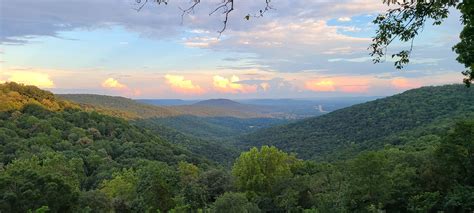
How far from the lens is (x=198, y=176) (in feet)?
134

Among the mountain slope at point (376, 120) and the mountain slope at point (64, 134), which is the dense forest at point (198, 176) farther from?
the mountain slope at point (376, 120)

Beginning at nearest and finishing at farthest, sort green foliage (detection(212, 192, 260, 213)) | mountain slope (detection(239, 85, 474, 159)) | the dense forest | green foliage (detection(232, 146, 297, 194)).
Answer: the dense forest
green foliage (detection(212, 192, 260, 213))
green foliage (detection(232, 146, 297, 194))
mountain slope (detection(239, 85, 474, 159))

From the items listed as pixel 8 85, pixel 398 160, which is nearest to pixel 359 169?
pixel 398 160

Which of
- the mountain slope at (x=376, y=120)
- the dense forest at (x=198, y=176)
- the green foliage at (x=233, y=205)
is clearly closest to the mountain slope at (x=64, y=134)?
the dense forest at (x=198, y=176)

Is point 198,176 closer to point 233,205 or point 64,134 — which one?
point 233,205

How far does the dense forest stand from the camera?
83.6 ft

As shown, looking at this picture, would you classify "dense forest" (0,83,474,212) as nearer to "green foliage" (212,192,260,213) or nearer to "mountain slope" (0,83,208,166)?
"green foliage" (212,192,260,213)

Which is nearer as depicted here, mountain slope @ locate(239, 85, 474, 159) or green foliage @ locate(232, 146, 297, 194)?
green foliage @ locate(232, 146, 297, 194)

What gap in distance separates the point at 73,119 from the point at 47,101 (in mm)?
16615

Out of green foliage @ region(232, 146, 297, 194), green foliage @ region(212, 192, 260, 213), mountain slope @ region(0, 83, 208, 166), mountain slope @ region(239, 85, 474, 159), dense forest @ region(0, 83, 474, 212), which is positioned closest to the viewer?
dense forest @ region(0, 83, 474, 212)

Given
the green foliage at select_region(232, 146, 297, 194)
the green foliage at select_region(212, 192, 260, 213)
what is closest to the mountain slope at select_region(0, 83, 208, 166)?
the green foliage at select_region(232, 146, 297, 194)

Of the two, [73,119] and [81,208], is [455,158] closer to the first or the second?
[81,208]

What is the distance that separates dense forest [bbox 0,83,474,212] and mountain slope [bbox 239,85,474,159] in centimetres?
1481

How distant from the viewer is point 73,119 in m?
87.2
